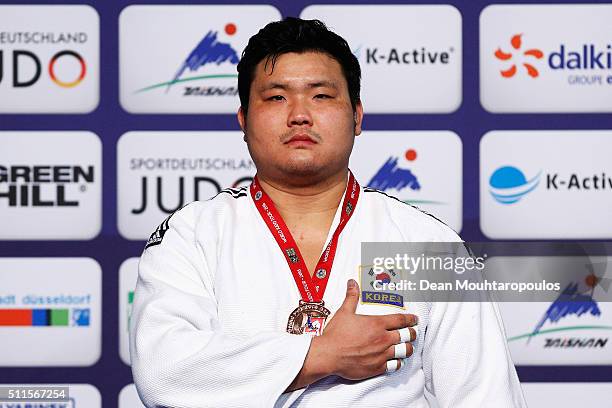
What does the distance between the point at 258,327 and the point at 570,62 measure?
174cm

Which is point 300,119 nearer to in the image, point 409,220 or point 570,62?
point 409,220

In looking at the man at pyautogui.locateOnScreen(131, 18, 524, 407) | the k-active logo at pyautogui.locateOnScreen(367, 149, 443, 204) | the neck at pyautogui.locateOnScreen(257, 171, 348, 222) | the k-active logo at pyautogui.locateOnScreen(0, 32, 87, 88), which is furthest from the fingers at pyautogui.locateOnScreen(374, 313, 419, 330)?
the k-active logo at pyautogui.locateOnScreen(0, 32, 87, 88)

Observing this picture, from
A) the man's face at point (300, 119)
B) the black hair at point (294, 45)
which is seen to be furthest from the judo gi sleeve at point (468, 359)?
the black hair at point (294, 45)

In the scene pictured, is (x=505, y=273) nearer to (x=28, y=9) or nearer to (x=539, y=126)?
(x=539, y=126)

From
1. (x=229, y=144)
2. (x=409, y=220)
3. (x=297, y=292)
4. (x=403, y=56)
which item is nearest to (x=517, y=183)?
(x=403, y=56)

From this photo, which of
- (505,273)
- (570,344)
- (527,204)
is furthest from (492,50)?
(570,344)

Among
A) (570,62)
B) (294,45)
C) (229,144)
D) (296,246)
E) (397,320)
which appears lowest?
(397,320)

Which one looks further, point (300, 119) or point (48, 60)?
point (48, 60)

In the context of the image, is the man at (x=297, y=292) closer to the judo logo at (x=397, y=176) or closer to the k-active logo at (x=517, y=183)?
the judo logo at (x=397, y=176)

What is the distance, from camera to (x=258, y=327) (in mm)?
1787

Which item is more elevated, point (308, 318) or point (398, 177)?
point (398, 177)

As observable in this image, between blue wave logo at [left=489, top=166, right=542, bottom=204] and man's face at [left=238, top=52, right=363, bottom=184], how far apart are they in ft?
3.70

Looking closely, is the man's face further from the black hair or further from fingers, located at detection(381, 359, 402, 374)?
fingers, located at detection(381, 359, 402, 374)

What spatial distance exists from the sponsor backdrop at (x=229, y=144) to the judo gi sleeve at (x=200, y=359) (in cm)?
121
